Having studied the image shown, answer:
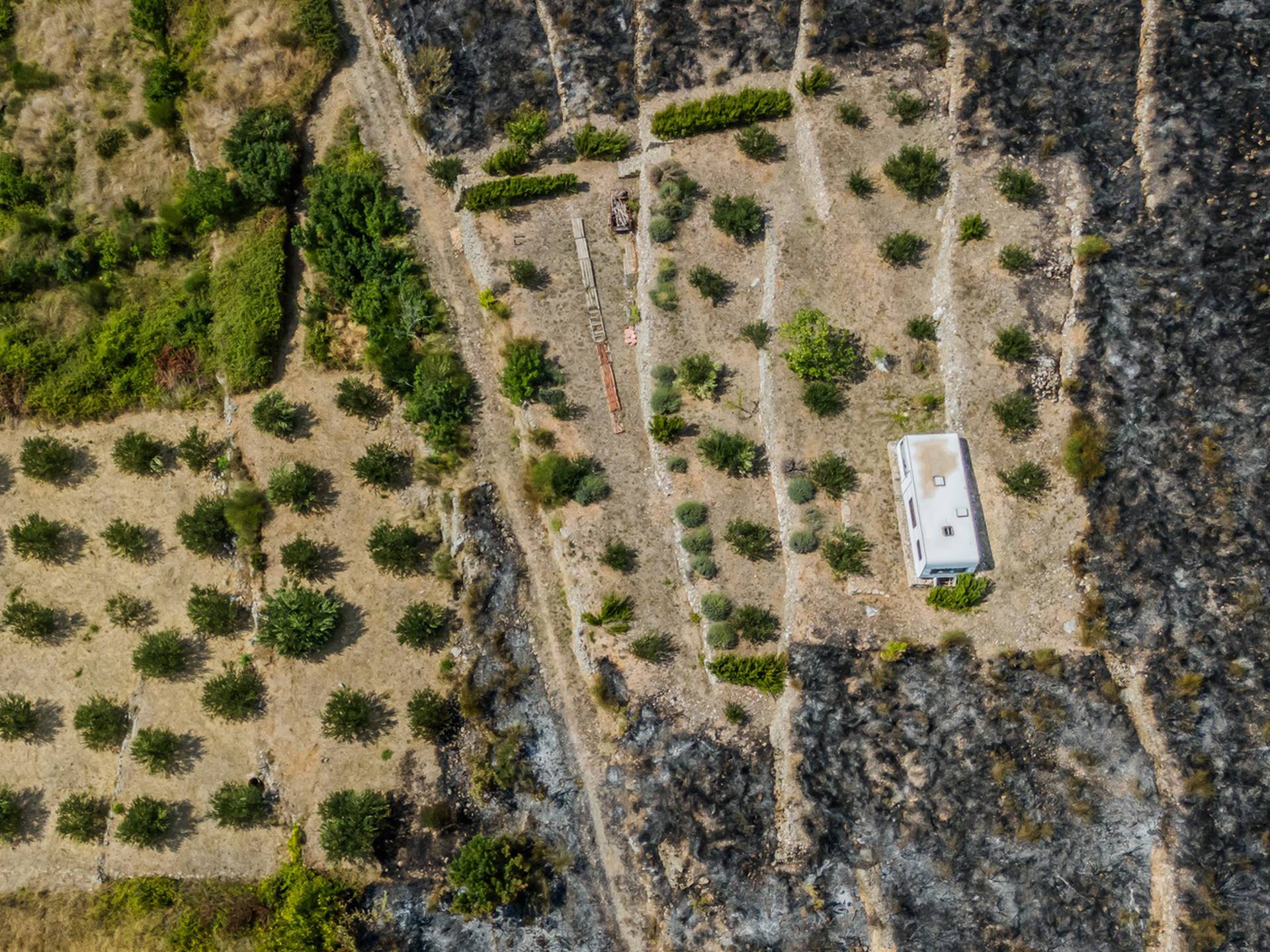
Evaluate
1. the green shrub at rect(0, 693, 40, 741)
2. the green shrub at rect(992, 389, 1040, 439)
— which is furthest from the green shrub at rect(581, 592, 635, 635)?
the green shrub at rect(0, 693, 40, 741)

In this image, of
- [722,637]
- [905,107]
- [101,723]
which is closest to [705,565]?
[722,637]

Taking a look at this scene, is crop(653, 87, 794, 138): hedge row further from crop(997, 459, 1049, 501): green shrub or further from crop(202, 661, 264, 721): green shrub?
crop(202, 661, 264, 721): green shrub

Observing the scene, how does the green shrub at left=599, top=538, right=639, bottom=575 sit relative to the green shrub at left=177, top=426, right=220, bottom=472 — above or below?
below

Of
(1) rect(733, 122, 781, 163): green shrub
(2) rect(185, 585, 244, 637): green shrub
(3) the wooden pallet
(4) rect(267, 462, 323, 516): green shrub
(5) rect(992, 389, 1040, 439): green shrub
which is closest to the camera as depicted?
(5) rect(992, 389, 1040, 439): green shrub

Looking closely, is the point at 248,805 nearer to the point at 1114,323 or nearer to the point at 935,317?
the point at 935,317

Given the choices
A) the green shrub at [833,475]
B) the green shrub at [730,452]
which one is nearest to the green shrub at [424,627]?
the green shrub at [730,452]

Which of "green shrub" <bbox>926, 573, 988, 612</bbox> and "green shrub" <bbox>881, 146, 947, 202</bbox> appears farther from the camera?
"green shrub" <bbox>881, 146, 947, 202</bbox>

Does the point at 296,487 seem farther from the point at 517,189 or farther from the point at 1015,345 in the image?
the point at 1015,345
